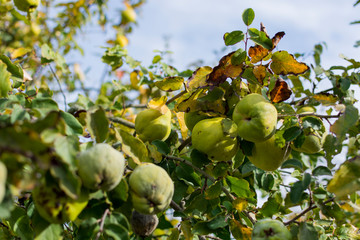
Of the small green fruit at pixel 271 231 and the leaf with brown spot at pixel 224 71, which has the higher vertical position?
the leaf with brown spot at pixel 224 71

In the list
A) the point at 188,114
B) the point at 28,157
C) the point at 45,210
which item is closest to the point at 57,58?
the point at 188,114

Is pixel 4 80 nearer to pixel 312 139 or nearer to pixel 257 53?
pixel 257 53

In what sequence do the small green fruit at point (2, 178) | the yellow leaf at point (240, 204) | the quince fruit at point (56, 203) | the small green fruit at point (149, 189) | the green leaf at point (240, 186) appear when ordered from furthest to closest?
the green leaf at point (240, 186), the yellow leaf at point (240, 204), the small green fruit at point (149, 189), the quince fruit at point (56, 203), the small green fruit at point (2, 178)

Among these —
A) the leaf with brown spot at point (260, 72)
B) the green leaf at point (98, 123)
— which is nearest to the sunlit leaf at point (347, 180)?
the leaf with brown spot at point (260, 72)

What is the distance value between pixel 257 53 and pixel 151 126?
0.68 meters

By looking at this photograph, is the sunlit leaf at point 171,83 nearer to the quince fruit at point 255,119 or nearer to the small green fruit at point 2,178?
the quince fruit at point 255,119

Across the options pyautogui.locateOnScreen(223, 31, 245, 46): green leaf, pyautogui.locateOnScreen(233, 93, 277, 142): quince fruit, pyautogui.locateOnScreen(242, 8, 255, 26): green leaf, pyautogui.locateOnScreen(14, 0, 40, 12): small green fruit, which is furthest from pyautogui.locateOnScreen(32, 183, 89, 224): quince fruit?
pyautogui.locateOnScreen(14, 0, 40, 12): small green fruit

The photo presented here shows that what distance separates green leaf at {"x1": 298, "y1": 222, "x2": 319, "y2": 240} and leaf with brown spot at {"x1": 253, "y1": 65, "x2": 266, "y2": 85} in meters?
0.72

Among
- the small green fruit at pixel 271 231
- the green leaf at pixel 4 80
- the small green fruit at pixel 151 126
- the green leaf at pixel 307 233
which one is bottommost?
the small green fruit at pixel 151 126

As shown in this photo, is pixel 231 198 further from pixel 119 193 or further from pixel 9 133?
pixel 9 133

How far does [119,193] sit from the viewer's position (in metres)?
1.27

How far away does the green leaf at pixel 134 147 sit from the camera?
144 centimetres

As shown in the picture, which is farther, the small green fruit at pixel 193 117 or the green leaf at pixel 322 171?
the small green fruit at pixel 193 117

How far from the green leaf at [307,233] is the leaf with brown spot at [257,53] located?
817mm
